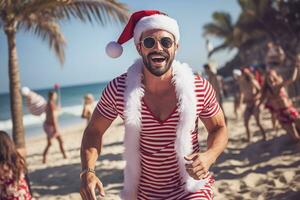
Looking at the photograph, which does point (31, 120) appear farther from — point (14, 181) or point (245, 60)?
point (14, 181)

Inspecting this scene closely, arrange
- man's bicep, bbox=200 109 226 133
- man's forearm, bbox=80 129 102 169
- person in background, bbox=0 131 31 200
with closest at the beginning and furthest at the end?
man's forearm, bbox=80 129 102 169, man's bicep, bbox=200 109 226 133, person in background, bbox=0 131 31 200

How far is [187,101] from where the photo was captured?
7.38 ft

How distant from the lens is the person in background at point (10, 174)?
3373 mm

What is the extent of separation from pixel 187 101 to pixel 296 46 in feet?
83.0

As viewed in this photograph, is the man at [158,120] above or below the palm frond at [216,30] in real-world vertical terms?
below

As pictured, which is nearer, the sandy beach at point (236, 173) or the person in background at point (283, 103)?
the sandy beach at point (236, 173)

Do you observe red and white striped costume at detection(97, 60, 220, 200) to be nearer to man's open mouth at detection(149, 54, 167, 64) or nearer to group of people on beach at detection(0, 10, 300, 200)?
group of people on beach at detection(0, 10, 300, 200)

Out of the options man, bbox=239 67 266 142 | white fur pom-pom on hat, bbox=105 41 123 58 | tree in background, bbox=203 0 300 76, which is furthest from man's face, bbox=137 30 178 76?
tree in background, bbox=203 0 300 76

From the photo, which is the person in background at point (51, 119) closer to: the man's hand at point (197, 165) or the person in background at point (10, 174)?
the person in background at point (10, 174)

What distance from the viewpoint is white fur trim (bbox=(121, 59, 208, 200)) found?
2229mm

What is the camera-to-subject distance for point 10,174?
11.1 ft

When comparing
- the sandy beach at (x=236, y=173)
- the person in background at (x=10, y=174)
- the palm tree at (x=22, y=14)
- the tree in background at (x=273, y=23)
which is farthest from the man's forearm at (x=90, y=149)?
the tree in background at (x=273, y=23)

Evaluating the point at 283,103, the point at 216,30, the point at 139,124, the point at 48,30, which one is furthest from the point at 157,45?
the point at 216,30

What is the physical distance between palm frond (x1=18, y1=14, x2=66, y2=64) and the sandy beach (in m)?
2.63
